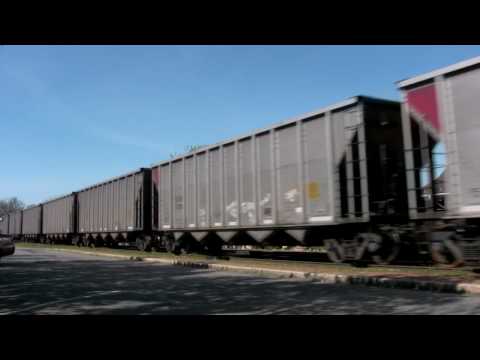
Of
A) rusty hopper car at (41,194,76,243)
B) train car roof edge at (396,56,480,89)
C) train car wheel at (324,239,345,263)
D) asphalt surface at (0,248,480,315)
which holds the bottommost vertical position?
asphalt surface at (0,248,480,315)

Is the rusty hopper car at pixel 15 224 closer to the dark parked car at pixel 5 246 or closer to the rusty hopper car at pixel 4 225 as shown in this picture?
the rusty hopper car at pixel 4 225

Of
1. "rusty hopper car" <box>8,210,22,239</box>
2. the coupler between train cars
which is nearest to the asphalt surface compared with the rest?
the coupler between train cars

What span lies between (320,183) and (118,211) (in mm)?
14910

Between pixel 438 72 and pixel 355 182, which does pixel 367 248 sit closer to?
pixel 355 182

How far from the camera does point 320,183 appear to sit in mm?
11625

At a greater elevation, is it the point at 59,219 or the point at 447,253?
the point at 59,219

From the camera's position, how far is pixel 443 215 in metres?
8.97

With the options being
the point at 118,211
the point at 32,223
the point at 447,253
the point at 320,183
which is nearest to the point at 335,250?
the point at 320,183

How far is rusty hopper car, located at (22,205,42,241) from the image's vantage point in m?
42.6

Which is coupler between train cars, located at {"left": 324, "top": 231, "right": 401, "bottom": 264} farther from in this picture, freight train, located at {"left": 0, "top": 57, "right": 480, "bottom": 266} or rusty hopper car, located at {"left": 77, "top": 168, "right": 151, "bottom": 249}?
rusty hopper car, located at {"left": 77, "top": 168, "right": 151, "bottom": 249}

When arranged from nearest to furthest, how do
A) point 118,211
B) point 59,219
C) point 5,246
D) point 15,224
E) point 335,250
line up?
point 335,250
point 5,246
point 118,211
point 59,219
point 15,224

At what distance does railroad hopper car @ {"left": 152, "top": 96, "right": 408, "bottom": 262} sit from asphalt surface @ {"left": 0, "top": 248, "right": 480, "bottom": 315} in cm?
235

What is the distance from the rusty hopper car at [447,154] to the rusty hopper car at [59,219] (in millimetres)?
27407
